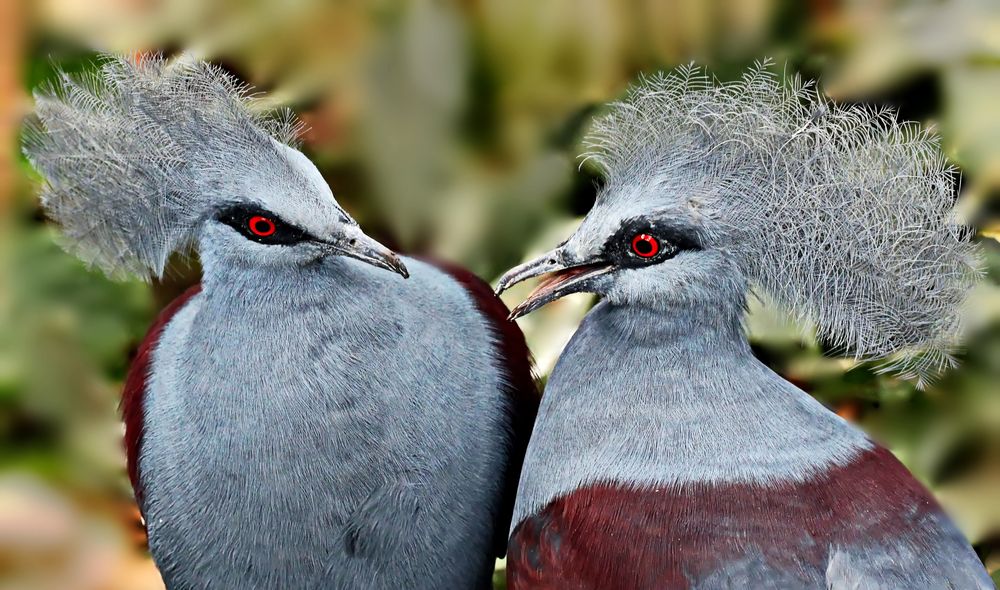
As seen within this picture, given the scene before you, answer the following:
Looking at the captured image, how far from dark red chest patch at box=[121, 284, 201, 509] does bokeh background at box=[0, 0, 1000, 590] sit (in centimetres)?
52

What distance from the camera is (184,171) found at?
3.83 ft

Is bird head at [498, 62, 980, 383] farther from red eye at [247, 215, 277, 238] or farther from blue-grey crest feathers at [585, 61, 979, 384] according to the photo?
red eye at [247, 215, 277, 238]

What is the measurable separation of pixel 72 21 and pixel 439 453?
4.64ft

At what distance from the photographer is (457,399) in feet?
4.18

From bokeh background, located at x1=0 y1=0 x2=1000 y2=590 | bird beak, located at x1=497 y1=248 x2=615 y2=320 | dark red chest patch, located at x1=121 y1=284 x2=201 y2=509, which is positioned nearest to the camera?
bird beak, located at x1=497 y1=248 x2=615 y2=320

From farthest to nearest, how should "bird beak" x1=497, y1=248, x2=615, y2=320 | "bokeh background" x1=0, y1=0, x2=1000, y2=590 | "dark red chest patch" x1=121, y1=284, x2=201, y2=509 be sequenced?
"bokeh background" x1=0, y1=0, x2=1000, y2=590 < "dark red chest patch" x1=121, y1=284, x2=201, y2=509 < "bird beak" x1=497, y1=248, x2=615, y2=320

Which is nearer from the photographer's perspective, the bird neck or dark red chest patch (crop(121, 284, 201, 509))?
the bird neck

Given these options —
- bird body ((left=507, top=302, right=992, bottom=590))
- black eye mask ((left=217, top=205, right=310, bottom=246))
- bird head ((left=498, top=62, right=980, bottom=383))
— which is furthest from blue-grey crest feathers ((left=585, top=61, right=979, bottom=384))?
black eye mask ((left=217, top=205, right=310, bottom=246))

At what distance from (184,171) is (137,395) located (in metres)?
0.40

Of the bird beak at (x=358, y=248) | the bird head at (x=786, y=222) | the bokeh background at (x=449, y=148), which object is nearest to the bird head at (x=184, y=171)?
the bird beak at (x=358, y=248)

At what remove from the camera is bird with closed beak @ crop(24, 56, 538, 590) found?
1.16 meters

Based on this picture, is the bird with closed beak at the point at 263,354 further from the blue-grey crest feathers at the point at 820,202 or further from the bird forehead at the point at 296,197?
the blue-grey crest feathers at the point at 820,202

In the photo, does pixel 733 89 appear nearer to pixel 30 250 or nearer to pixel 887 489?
pixel 887 489

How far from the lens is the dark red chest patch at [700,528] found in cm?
105
